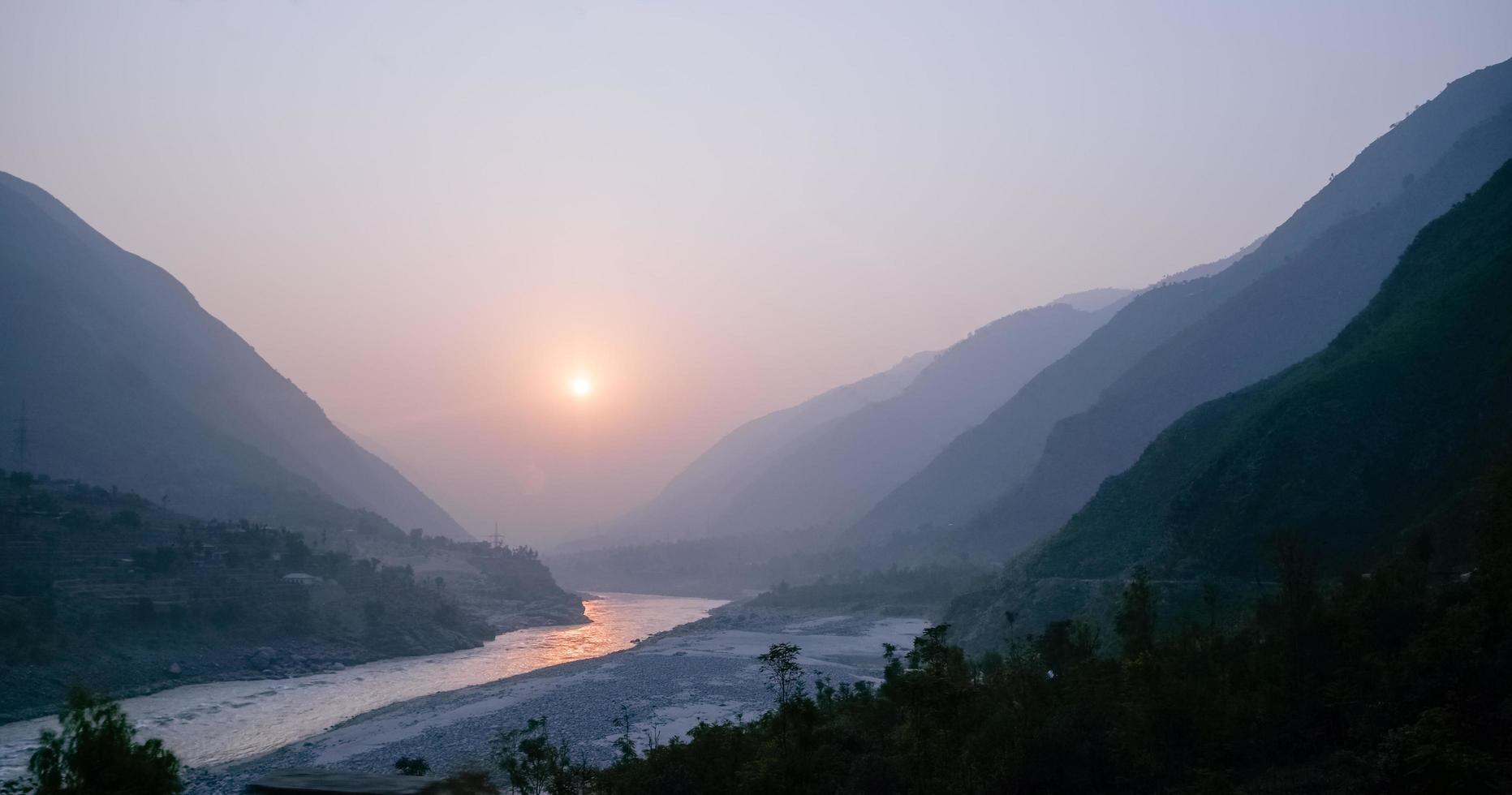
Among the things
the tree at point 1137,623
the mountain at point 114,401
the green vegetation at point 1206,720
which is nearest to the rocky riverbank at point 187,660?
the green vegetation at point 1206,720

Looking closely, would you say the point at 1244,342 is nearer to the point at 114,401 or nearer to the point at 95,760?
the point at 95,760

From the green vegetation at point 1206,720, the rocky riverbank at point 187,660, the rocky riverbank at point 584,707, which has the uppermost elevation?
the rocky riverbank at point 187,660

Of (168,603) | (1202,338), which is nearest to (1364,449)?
(1202,338)

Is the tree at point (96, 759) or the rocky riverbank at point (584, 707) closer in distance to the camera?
the tree at point (96, 759)

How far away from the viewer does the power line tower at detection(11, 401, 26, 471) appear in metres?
104

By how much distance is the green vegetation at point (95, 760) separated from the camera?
39.2 feet

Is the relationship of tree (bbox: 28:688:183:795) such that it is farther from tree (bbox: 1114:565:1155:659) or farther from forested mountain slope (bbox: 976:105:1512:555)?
forested mountain slope (bbox: 976:105:1512:555)

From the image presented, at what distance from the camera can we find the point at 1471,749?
13.2 meters

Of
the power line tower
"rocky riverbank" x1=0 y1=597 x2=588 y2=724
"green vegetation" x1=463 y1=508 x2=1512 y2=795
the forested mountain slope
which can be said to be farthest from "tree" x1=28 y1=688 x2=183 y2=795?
the power line tower

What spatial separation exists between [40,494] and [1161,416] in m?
112

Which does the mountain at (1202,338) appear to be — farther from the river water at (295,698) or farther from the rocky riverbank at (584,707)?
the river water at (295,698)

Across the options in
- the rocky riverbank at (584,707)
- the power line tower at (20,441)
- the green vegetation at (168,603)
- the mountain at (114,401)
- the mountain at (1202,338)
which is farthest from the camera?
the mountain at (114,401)

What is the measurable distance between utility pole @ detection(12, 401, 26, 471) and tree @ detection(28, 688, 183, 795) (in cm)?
11480

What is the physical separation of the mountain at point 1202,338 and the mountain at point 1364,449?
152 feet
